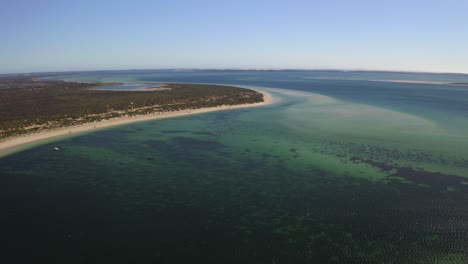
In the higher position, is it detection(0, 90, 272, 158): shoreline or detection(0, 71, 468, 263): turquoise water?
detection(0, 90, 272, 158): shoreline

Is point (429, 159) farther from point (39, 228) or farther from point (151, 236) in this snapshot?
point (39, 228)

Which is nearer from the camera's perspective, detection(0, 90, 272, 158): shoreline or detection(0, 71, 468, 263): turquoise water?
detection(0, 71, 468, 263): turquoise water

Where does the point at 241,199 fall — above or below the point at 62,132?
below

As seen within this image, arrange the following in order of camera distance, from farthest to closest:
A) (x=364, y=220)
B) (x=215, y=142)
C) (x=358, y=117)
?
(x=358, y=117) → (x=215, y=142) → (x=364, y=220)

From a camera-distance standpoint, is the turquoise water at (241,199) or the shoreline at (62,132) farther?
the shoreline at (62,132)

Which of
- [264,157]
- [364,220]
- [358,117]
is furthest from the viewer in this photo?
[358,117]

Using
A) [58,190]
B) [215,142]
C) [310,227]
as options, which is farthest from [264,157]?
[58,190]

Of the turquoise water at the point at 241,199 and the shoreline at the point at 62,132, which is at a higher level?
the shoreline at the point at 62,132

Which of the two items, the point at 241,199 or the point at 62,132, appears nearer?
the point at 241,199
